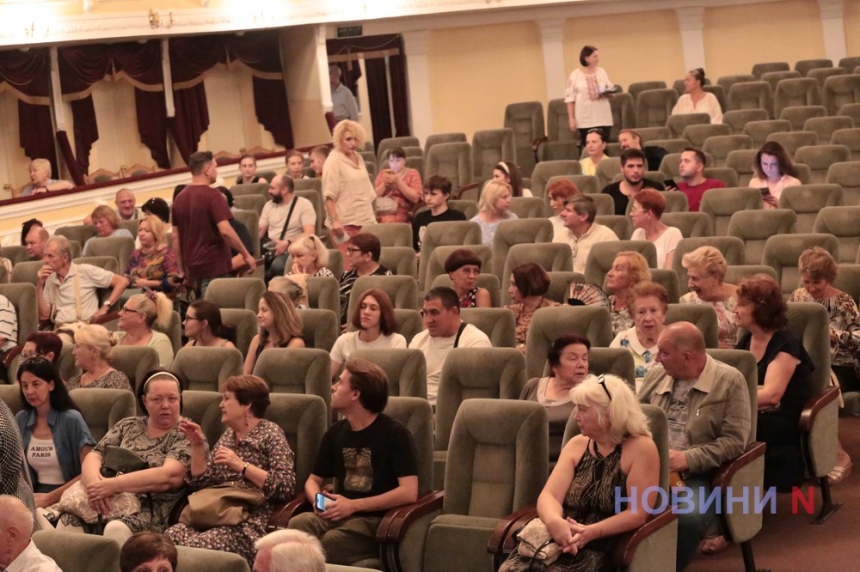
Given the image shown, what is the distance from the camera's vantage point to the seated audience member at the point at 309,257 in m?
6.90

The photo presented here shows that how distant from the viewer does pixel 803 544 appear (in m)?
4.91

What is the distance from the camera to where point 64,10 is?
37.2 ft

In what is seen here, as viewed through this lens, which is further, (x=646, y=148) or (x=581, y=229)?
(x=646, y=148)

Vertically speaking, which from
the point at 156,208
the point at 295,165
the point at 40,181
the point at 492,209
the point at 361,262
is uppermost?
the point at 40,181

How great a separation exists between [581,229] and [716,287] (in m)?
1.45

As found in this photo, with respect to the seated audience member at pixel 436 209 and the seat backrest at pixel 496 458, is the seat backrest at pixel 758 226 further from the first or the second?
the seat backrest at pixel 496 458

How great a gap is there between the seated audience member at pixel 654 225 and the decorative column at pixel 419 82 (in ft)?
23.7

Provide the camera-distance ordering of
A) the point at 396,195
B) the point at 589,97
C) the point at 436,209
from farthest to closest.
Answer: the point at 589,97 < the point at 396,195 < the point at 436,209

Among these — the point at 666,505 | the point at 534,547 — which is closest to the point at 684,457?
the point at 666,505

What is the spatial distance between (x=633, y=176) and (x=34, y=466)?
14.1 feet

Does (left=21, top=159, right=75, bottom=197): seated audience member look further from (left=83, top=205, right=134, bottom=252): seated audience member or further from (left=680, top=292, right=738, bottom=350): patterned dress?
(left=680, top=292, right=738, bottom=350): patterned dress

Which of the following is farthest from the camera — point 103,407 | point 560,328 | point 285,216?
point 285,216

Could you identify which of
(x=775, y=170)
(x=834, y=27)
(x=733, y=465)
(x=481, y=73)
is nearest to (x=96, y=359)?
(x=733, y=465)

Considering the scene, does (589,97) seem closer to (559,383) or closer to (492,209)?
(492,209)
